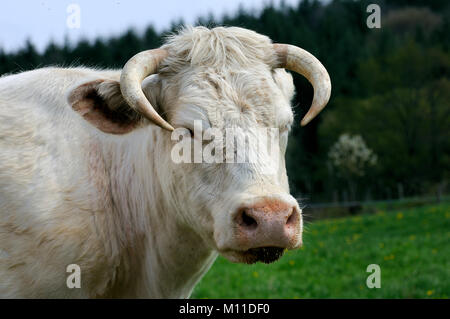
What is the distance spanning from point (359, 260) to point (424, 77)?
36080 mm

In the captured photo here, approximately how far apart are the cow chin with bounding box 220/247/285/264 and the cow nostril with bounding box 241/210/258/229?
16 centimetres

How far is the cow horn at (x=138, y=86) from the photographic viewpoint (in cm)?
343

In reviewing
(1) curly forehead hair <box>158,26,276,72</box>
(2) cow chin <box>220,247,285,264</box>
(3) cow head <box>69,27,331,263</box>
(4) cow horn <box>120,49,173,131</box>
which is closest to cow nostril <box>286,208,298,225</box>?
(3) cow head <box>69,27,331,263</box>

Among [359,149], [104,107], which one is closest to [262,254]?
[104,107]

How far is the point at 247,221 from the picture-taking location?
3.12m

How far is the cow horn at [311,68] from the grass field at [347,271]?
208 centimetres

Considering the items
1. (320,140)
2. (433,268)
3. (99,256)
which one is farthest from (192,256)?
A: (320,140)

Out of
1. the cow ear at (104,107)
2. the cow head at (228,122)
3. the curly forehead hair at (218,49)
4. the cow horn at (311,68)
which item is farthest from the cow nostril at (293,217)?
the cow ear at (104,107)

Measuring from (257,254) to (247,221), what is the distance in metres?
0.23

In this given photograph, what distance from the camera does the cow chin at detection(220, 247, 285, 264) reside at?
10.5 ft

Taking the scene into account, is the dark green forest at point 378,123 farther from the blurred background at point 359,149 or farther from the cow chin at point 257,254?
the cow chin at point 257,254

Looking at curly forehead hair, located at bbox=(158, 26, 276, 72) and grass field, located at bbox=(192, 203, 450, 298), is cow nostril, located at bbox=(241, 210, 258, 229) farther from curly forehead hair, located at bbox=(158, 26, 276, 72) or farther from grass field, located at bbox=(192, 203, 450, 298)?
grass field, located at bbox=(192, 203, 450, 298)

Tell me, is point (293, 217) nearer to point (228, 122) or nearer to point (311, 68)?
point (228, 122)
